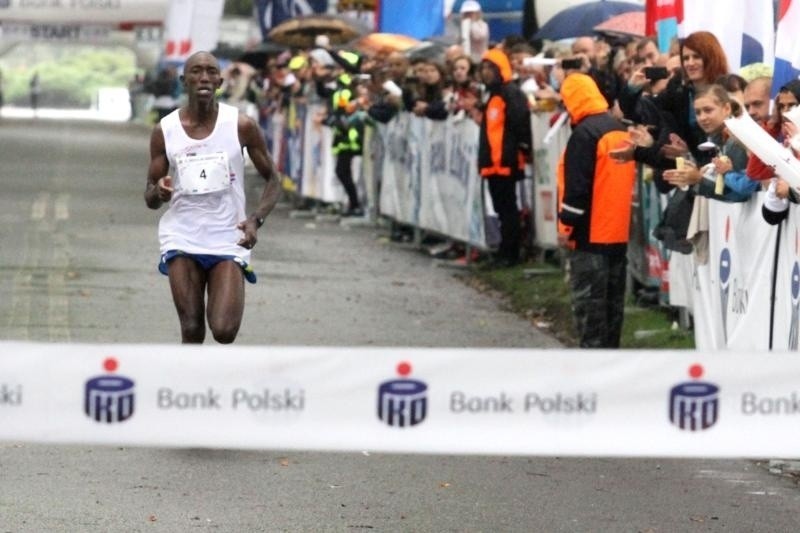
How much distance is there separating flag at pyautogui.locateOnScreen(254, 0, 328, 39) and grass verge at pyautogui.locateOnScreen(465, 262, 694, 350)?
19.4m

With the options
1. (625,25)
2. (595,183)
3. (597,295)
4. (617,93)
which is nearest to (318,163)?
(625,25)

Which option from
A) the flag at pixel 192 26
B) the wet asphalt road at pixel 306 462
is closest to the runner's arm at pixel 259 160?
the wet asphalt road at pixel 306 462

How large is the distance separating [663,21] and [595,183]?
2.94 metres

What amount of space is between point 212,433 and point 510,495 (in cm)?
296

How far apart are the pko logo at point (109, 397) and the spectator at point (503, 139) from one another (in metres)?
12.2

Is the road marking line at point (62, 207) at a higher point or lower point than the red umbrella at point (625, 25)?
lower

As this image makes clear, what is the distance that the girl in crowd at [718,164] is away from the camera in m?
11.6

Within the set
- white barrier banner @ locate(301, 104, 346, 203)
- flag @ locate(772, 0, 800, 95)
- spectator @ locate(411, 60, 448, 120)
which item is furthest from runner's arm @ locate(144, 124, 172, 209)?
white barrier banner @ locate(301, 104, 346, 203)

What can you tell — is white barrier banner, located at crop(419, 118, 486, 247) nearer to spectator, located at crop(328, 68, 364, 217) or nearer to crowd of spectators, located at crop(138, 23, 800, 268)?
crowd of spectators, located at crop(138, 23, 800, 268)

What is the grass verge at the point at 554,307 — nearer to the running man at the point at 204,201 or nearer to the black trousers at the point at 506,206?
the black trousers at the point at 506,206

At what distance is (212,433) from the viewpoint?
273 inches

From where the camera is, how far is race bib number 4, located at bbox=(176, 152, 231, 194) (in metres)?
10.8

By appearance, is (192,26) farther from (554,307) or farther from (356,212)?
(554,307)

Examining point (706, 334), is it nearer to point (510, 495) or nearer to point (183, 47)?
point (510, 495)
